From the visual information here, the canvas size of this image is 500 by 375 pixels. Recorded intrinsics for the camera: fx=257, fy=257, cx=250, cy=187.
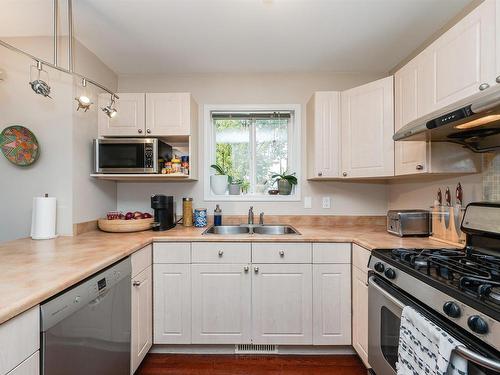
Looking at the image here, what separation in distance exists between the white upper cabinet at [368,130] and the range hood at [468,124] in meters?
0.34

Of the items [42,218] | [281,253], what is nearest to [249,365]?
[281,253]

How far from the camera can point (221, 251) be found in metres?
1.94

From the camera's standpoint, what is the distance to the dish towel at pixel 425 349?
0.86m

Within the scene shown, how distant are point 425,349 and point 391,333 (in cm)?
42

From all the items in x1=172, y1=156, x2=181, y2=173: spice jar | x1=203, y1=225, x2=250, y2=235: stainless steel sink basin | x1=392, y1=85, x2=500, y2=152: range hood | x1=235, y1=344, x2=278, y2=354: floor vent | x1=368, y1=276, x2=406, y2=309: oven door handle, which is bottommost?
x1=235, y1=344, x2=278, y2=354: floor vent

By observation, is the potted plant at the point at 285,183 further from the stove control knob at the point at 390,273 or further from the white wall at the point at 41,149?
the white wall at the point at 41,149

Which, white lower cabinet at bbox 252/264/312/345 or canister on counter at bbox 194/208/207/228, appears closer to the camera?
white lower cabinet at bbox 252/264/312/345

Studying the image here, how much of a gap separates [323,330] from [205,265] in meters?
1.01

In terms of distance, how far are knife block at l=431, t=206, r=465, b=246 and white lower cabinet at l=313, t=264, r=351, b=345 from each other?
2.14ft

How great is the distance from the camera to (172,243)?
6.43 feet

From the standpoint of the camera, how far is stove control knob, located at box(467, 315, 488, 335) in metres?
0.82

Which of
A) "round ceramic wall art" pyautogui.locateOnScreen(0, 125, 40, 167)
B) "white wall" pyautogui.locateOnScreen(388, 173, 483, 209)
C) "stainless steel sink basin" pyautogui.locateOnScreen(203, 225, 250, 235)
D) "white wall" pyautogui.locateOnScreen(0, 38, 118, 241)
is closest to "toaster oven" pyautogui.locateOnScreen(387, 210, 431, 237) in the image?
→ "white wall" pyautogui.locateOnScreen(388, 173, 483, 209)

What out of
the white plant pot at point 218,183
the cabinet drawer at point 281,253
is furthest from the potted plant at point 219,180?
the cabinet drawer at point 281,253

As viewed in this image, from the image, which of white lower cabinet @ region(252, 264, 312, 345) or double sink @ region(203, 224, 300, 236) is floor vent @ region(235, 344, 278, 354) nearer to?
white lower cabinet @ region(252, 264, 312, 345)
